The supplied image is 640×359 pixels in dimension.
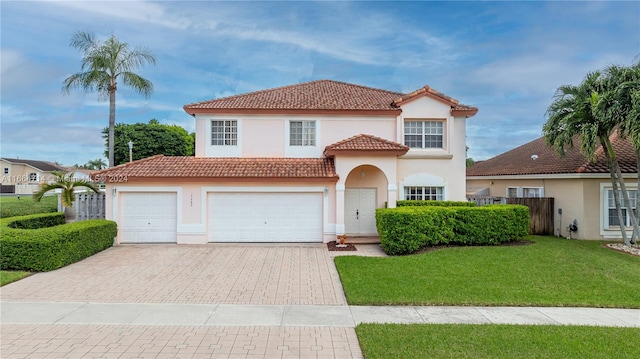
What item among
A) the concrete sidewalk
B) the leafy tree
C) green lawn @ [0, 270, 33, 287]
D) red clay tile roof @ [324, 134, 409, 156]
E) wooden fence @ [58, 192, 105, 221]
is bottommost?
the concrete sidewalk

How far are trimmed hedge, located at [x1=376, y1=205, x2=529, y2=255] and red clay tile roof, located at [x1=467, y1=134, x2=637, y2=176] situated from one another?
4.37 metres

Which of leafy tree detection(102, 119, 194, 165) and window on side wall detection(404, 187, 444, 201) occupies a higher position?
leafy tree detection(102, 119, 194, 165)

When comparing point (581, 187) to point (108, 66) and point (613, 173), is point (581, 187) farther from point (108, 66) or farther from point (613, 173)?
point (108, 66)

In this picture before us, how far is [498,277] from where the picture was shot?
9547mm

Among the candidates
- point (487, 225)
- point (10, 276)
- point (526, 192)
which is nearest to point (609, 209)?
point (526, 192)

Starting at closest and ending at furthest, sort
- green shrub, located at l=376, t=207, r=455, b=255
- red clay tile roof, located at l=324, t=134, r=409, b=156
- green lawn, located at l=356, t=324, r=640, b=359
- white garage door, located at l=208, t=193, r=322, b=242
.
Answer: green lawn, located at l=356, t=324, r=640, b=359 < green shrub, located at l=376, t=207, r=455, b=255 < red clay tile roof, located at l=324, t=134, r=409, b=156 < white garage door, located at l=208, t=193, r=322, b=242

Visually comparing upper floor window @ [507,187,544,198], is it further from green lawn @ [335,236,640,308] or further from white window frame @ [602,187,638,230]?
green lawn @ [335,236,640,308]

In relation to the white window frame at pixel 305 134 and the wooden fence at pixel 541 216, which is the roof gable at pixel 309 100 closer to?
the white window frame at pixel 305 134

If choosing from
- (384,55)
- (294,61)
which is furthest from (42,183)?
(384,55)

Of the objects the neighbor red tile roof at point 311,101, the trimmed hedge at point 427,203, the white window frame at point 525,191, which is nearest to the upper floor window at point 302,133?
the neighbor red tile roof at point 311,101

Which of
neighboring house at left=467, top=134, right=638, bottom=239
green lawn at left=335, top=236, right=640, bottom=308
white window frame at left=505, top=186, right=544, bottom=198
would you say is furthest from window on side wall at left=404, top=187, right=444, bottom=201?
white window frame at left=505, top=186, right=544, bottom=198

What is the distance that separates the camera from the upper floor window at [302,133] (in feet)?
55.8

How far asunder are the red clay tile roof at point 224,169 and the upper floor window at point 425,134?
4.48 meters

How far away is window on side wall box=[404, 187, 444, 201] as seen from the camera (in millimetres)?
16938
